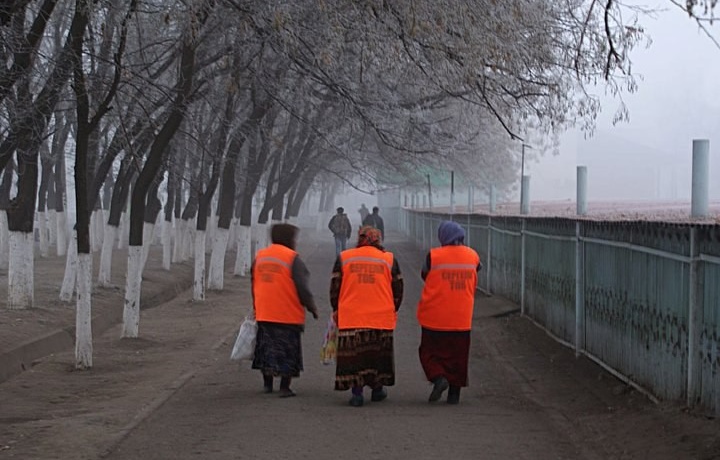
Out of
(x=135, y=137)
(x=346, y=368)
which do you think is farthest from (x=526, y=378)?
(x=135, y=137)

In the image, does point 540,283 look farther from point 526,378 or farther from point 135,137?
point 135,137

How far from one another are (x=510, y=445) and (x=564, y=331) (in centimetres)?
671

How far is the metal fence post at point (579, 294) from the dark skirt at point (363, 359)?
4.00 m

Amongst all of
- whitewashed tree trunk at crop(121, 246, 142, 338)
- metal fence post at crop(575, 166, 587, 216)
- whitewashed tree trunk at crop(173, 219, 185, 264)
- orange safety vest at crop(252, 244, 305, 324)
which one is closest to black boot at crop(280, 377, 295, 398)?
orange safety vest at crop(252, 244, 305, 324)

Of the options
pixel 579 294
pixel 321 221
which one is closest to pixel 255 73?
pixel 579 294

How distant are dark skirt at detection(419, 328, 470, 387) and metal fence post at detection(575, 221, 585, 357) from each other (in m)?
3.37

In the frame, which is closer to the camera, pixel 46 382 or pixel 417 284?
pixel 46 382

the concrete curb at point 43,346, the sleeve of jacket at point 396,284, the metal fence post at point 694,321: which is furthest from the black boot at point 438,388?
the concrete curb at point 43,346

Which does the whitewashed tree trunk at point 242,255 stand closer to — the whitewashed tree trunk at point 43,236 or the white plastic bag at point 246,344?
the whitewashed tree trunk at point 43,236

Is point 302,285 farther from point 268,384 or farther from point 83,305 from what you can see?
point 83,305

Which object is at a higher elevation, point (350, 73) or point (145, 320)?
point (350, 73)

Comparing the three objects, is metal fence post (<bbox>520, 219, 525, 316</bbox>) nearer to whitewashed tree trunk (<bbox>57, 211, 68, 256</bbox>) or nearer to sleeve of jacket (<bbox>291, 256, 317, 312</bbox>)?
sleeve of jacket (<bbox>291, 256, 317, 312</bbox>)

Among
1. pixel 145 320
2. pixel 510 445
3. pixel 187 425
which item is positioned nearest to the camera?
pixel 510 445

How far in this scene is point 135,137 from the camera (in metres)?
20.6
